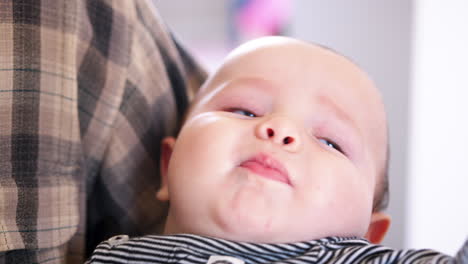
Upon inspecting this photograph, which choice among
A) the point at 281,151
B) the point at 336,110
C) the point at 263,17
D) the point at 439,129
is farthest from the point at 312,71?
the point at 263,17

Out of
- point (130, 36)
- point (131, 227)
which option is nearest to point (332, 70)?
point (130, 36)

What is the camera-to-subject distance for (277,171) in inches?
26.1

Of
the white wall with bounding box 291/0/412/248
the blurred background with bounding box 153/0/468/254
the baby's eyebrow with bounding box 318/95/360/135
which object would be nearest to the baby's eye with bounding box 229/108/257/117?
the baby's eyebrow with bounding box 318/95/360/135

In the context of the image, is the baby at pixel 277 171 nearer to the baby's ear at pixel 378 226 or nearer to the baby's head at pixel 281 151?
the baby's head at pixel 281 151

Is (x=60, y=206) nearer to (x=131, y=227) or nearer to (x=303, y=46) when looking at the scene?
(x=131, y=227)

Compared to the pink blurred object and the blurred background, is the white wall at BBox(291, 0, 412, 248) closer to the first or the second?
the blurred background

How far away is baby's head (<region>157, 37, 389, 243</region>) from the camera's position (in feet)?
2.14

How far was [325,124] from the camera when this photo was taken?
0.76 meters

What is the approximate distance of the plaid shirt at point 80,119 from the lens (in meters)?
0.67

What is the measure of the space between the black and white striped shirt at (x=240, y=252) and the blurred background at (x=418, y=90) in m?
0.61

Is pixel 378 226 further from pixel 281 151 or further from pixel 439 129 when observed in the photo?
pixel 439 129

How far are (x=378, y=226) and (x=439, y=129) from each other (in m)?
0.62

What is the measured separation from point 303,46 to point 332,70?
0.24 feet

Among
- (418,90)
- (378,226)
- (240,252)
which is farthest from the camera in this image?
(418,90)
